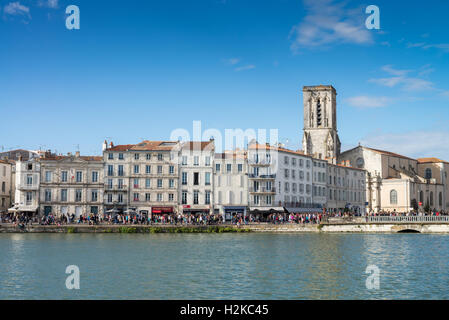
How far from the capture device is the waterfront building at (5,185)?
70750 millimetres

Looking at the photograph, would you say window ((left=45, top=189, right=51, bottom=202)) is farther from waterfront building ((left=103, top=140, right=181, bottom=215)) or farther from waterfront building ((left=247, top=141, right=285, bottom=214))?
waterfront building ((left=247, top=141, right=285, bottom=214))

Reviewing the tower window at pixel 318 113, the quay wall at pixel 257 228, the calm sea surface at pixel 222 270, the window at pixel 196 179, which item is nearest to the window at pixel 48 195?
the quay wall at pixel 257 228

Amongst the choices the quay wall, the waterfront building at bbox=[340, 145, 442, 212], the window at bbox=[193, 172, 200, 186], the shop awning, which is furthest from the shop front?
the waterfront building at bbox=[340, 145, 442, 212]

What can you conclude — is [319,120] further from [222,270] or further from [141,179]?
[222,270]

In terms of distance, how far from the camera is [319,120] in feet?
312

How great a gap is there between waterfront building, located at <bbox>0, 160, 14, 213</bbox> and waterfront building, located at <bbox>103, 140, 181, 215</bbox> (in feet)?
50.3

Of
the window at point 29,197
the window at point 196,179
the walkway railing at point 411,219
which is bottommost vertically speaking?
the walkway railing at point 411,219

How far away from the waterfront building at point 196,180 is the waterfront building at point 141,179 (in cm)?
96

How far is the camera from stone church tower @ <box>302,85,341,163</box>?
93.6 metres

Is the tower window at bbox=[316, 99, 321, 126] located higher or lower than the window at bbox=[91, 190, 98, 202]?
higher

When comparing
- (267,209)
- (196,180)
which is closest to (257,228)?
(267,209)

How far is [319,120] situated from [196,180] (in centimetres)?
3559

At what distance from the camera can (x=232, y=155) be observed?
6862cm

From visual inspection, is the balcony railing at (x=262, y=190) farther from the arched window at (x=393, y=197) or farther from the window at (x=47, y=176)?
the arched window at (x=393, y=197)
